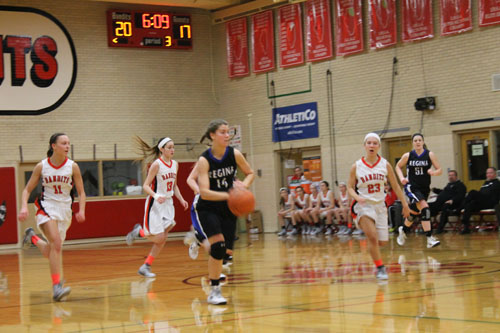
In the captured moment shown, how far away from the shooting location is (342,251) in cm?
1381

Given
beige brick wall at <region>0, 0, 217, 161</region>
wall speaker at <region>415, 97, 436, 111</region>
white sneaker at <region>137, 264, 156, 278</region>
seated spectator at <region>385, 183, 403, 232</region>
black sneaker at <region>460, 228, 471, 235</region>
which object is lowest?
black sneaker at <region>460, 228, 471, 235</region>

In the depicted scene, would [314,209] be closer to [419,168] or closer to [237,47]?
[237,47]

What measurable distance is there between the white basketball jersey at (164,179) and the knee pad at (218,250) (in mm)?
3693

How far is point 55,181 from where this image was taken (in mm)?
8844

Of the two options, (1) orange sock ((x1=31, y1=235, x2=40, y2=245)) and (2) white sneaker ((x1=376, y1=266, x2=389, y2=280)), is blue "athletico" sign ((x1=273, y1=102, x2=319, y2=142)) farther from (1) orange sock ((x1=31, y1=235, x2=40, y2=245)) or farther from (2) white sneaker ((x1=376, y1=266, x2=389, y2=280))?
(1) orange sock ((x1=31, y1=235, x2=40, y2=245))

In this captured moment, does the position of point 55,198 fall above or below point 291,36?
below

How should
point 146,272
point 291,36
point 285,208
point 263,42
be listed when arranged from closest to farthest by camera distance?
1. point 146,272
2. point 285,208
3. point 291,36
4. point 263,42

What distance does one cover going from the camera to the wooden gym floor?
6238 mm

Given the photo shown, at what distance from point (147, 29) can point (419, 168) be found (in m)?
11.6

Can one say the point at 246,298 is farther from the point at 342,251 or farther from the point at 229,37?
the point at 229,37

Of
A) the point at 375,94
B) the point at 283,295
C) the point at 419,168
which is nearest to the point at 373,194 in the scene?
the point at 283,295

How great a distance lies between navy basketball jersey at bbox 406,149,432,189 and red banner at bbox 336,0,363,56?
6.95m

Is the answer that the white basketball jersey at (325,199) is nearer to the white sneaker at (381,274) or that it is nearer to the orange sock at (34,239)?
the white sneaker at (381,274)

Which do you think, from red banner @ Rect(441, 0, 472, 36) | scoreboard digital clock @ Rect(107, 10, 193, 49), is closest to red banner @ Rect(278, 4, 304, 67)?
scoreboard digital clock @ Rect(107, 10, 193, 49)
